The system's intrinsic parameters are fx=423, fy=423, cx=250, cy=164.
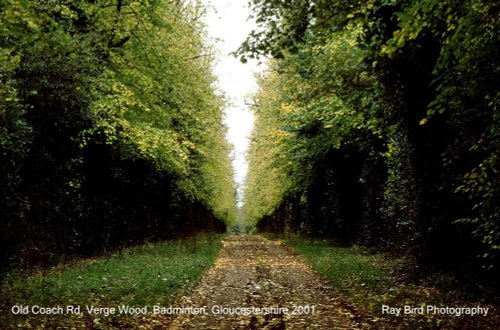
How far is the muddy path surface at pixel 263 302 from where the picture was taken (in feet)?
27.7

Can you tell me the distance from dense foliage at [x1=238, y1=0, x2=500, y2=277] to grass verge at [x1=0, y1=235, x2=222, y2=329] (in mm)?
5976

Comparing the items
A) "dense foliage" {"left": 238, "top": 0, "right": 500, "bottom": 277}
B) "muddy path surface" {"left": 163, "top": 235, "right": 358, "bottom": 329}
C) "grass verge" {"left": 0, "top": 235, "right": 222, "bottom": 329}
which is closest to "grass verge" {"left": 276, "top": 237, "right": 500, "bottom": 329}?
"muddy path surface" {"left": 163, "top": 235, "right": 358, "bottom": 329}

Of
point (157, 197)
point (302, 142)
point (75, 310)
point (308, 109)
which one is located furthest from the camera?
point (157, 197)

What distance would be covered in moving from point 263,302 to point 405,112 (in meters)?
6.82

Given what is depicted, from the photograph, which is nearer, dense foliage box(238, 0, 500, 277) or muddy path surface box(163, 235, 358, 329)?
dense foliage box(238, 0, 500, 277)

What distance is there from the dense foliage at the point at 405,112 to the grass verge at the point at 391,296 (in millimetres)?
965

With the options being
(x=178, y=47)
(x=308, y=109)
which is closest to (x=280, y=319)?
(x=308, y=109)

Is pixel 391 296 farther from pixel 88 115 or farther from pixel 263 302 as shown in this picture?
pixel 88 115

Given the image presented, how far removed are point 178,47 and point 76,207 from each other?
935 centimetres

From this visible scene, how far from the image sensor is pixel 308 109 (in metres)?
20.2

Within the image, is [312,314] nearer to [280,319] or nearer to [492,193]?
[280,319]

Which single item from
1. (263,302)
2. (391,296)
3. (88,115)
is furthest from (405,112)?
(88,115)

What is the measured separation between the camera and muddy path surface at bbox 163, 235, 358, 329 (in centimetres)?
845

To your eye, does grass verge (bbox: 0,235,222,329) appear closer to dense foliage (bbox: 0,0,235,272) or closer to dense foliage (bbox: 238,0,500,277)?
dense foliage (bbox: 0,0,235,272)
